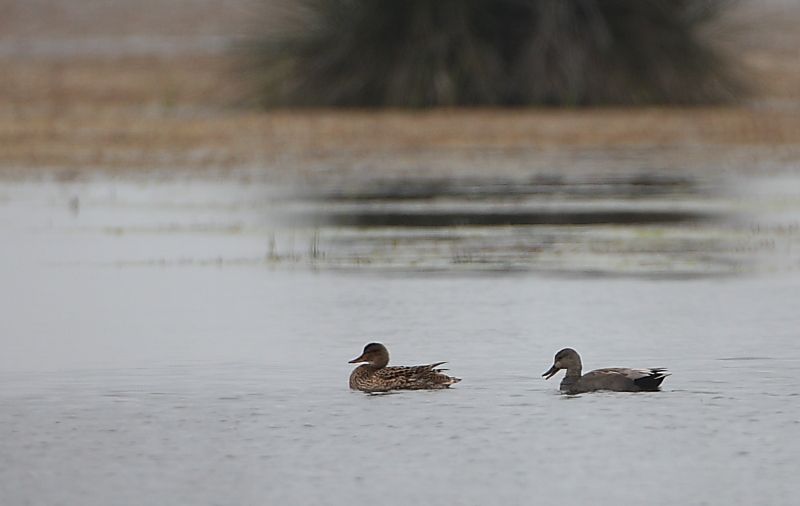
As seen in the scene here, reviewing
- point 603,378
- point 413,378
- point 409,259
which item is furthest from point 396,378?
point 409,259

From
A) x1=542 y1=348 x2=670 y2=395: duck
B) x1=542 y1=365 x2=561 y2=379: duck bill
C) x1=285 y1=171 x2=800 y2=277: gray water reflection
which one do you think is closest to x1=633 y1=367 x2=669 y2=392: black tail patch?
x1=542 y1=348 x2=670 y2=395: duck

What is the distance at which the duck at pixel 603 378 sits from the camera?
842 cm

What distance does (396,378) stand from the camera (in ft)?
28.6

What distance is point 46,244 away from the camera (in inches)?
558

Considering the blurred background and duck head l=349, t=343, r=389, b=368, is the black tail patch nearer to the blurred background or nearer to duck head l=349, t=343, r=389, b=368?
the blurred background

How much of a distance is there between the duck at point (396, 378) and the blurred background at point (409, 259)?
0.07 meters

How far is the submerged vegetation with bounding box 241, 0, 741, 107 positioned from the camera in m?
24.9

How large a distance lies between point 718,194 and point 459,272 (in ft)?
17.5

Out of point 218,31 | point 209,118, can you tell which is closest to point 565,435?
point 209,118

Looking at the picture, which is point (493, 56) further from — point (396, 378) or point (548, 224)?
point (396, 378)

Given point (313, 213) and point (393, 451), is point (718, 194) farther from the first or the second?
point (393, 451)

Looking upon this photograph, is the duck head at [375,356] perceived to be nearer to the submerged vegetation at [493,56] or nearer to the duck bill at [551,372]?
the duck bill at [551,372]

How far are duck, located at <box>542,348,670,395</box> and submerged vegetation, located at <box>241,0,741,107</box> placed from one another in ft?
53.3

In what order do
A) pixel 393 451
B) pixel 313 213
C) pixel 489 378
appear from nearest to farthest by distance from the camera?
1. pixel 393 451
2. pixel 489 378
3. pixel 313 213
